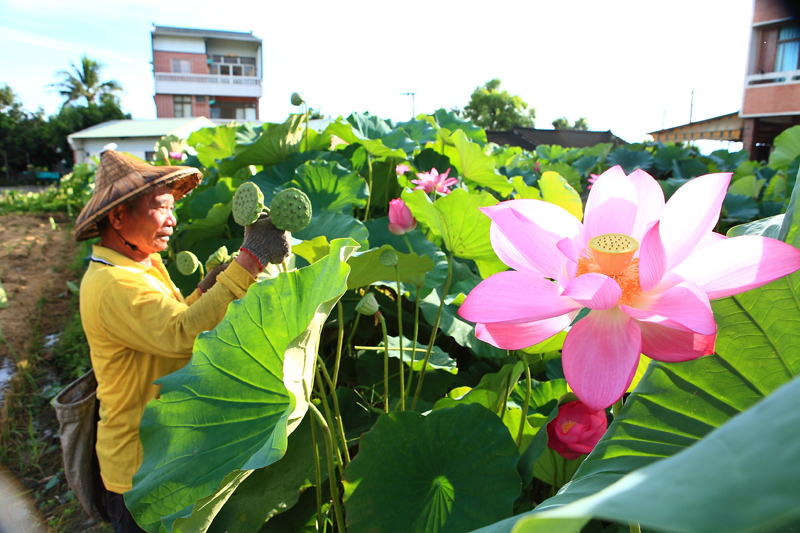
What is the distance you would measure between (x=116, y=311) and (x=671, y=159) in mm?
3949

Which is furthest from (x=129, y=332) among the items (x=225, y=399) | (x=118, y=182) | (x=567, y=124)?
(x=567, y=124)

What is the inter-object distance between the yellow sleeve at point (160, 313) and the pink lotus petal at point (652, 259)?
847 mm

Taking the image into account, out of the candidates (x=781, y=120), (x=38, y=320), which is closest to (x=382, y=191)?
(x=38, y=320)

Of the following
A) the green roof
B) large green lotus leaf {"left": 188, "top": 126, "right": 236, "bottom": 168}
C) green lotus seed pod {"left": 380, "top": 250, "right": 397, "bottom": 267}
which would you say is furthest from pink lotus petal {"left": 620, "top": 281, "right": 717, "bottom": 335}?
the green roof

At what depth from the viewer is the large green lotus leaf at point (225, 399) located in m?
0.75

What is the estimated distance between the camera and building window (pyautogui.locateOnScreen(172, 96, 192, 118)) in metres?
25.0

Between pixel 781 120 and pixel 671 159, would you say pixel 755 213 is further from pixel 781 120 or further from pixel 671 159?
pixel 781 120

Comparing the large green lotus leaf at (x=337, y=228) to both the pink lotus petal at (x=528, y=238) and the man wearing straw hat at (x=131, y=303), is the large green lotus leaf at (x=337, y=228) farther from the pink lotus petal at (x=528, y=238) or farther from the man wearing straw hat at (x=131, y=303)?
the pink lotus petal at (x=528, y=238)

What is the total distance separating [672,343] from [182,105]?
92.2 feet

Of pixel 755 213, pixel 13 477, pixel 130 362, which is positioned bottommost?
pixel 13 477

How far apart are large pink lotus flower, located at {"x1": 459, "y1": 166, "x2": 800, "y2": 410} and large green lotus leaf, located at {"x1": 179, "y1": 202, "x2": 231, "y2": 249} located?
153cm

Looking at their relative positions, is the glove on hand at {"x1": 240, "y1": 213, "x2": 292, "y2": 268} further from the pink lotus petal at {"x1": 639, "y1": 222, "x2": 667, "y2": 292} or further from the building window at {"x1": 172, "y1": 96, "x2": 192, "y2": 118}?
the building window at {"x1": 172, "y1": 96, "x2": 192, "y2": 118}

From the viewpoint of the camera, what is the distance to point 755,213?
→ 2.77 metres

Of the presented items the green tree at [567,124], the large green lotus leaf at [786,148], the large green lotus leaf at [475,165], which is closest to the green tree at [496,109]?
the green tree at [567,124]
